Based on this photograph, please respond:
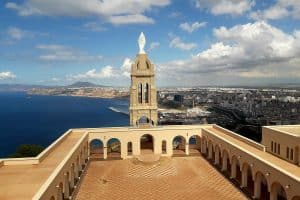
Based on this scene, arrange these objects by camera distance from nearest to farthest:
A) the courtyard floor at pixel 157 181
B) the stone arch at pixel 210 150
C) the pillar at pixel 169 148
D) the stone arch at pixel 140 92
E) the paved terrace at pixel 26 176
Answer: the paved terrace at pixel 26 176 → the courtyard floor at pixel 157 181 → the stone arch at pixel 210 150 → the pillar at pixel 169 148 → the stone arch at pixel 140 92

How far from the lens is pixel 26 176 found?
1895 centimetres

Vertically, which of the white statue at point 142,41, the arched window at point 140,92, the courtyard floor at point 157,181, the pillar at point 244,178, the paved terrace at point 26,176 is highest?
the white statue at point 142,41

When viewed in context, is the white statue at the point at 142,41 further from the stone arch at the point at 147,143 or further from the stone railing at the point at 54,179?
the stone railing at the point at 54,179

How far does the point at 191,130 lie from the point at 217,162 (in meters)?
5.22

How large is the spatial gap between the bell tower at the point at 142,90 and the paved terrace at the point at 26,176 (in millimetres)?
10634

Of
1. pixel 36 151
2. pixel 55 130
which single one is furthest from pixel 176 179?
pixel 55 130

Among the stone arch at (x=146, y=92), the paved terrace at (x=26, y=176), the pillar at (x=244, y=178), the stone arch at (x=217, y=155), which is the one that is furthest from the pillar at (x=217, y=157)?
the paved terrace at (x=26, y=176)

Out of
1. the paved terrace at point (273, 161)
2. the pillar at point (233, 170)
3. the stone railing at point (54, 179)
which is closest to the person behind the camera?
the stone railing at point (54, 179)

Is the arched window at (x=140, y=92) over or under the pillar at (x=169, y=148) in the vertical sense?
over

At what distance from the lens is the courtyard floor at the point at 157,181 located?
23.3m

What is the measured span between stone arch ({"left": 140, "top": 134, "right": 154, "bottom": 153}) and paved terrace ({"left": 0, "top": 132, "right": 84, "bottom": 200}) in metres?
11.5

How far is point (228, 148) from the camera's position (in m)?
26.9

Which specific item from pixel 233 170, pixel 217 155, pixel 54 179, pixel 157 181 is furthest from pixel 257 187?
pixel 54 179

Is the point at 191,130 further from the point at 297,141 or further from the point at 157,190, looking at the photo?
the point at 297,141
